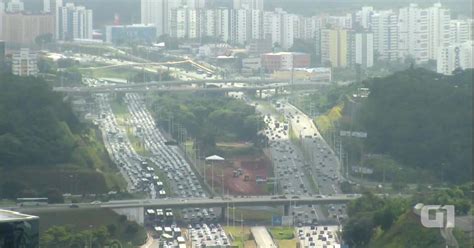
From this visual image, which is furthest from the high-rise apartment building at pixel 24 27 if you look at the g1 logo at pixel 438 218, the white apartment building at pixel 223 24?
the g1 logo at pixel 438 218

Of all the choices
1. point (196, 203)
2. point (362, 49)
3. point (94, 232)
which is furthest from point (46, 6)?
point (94, 232)

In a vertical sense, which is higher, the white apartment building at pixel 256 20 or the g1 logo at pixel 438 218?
the white apartment building at pixel 256 20

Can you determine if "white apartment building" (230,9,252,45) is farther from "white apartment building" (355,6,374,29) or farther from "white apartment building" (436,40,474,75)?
"white apartment building" (436,40,474,75)

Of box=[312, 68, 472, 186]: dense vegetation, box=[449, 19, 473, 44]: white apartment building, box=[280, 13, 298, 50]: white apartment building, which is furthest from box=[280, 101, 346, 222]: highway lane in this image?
box=[449, 19, 473, 44]: white apartment building

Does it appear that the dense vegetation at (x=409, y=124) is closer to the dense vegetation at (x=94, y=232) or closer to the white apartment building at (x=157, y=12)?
the dense vegetation at (x=94, y=232)

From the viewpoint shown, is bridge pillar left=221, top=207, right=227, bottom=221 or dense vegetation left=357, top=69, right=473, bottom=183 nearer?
bridge pillar left=221, top=207, right=227, bottom=221

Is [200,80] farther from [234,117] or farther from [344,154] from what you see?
[344,154]
